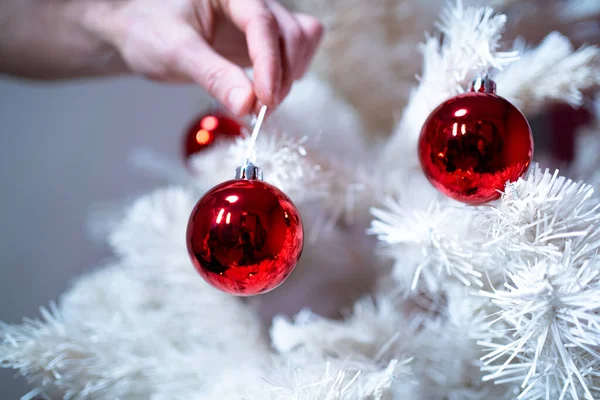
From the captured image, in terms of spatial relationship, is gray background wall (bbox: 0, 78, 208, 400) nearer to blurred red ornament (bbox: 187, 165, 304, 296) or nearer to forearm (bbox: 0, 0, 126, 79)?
forearm (bbox: 0, 0, 126, 79)

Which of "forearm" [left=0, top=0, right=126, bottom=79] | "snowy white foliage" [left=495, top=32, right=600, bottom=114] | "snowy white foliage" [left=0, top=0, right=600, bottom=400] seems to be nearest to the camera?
"snowy white foliage" [left=0, top=0, right=600, bottom=400]

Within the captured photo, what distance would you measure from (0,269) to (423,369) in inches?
26.6

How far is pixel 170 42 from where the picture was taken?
0.44 metres

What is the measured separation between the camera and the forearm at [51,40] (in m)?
0.54

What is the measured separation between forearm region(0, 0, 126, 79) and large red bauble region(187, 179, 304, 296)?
1.03ft

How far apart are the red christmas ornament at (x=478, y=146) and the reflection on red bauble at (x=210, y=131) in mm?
292


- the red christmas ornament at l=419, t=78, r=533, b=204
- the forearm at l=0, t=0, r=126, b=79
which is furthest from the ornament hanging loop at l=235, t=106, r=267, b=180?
the forearm at l=0, t=0, r=126, b=79

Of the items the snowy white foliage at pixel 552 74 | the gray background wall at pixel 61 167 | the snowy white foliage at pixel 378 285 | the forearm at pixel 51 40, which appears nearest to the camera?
the snowy white foliage at pixel 378 285

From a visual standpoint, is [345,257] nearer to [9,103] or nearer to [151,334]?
[151,334]

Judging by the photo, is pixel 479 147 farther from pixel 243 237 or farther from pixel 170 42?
pixel 170 42

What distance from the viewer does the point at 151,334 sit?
48 cm

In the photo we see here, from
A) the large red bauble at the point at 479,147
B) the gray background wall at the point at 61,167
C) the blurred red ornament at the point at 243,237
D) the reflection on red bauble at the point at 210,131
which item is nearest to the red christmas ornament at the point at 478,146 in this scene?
the large red bauble at the point at 479,147

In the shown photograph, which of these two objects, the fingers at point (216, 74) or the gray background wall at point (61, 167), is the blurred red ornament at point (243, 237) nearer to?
the fingers at point (216, 74)

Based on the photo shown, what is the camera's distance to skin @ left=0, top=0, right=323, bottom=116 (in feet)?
1.33
